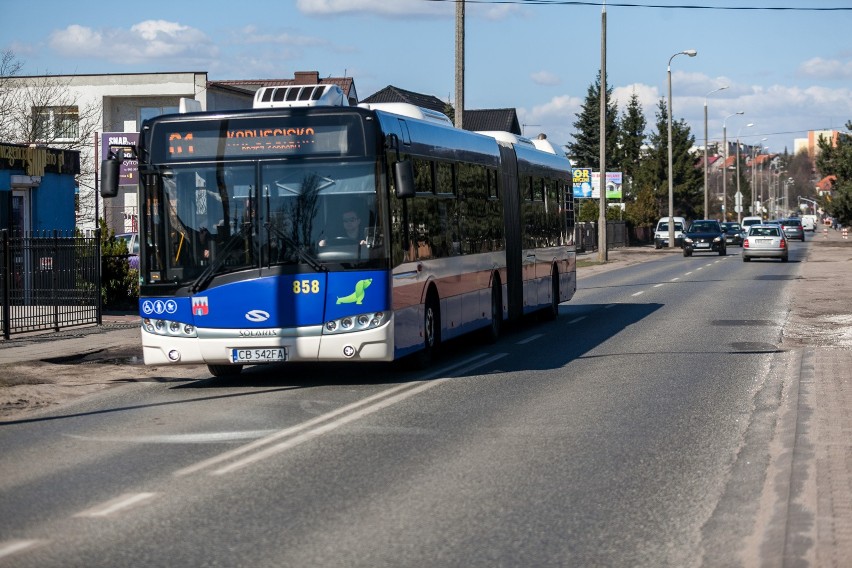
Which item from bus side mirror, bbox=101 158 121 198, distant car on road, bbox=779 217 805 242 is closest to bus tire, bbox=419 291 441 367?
bus side mirror, bbox=101 158 121 198

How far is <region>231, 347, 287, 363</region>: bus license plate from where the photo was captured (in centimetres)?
1330

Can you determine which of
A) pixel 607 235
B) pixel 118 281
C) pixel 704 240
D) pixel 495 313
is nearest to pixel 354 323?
pixel 495 313

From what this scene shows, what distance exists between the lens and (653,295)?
3083 centimetres

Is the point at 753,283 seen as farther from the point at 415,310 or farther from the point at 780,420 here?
the point at 780,420

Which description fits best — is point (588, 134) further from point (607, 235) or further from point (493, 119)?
point (607, 235)

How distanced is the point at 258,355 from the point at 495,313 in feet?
20.4

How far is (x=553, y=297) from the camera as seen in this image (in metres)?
23.4

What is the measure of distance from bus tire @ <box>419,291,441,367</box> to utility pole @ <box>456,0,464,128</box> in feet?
45.3

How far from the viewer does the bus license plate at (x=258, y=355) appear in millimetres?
13297

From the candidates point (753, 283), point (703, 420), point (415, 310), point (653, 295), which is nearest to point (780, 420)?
point (703, 420)

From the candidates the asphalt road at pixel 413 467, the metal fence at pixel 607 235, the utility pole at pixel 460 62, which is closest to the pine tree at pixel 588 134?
the metal fence at pixel 607 235

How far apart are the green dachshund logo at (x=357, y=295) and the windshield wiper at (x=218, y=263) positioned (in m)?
1.20

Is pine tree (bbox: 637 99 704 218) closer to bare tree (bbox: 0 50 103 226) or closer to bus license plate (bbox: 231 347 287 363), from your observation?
bare tree (bbox: 0 50 103 226)

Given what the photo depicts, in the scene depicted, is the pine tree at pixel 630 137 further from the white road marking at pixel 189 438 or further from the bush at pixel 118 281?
the white road marking at pixel 189 438
